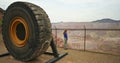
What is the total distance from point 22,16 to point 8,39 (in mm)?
1664

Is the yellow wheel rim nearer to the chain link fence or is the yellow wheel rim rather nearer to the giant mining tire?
the giant mining tire

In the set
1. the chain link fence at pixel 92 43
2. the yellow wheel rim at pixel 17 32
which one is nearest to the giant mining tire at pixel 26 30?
the yellow wheel rim at pixel 17 32

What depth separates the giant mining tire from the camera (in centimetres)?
558

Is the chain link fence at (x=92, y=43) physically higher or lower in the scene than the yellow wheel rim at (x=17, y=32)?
lower

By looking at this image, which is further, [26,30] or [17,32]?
[17,32]

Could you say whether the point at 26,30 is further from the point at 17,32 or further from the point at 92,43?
the point at 92,43

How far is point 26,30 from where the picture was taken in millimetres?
5863

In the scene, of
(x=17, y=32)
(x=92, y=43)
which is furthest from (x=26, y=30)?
(x=92, y=43)

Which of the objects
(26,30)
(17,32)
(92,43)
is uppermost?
(26,30)

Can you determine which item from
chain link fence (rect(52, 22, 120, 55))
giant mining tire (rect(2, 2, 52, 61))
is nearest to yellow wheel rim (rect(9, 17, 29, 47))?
giant mining tire (rect(2, 2, 52, 61))

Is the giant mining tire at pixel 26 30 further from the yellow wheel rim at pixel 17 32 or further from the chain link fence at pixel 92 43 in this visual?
the chain link fence at pixel 92 43

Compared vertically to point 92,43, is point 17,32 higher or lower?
higher

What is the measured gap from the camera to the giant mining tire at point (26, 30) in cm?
558

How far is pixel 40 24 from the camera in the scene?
556cm
